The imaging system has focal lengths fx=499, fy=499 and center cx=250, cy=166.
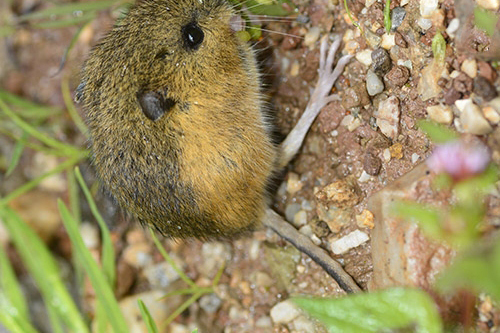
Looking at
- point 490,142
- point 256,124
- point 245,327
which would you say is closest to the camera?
point 490,142

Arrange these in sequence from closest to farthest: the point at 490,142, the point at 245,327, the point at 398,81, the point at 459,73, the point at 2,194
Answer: the point at 490,142, the point at 459,73, the point at 398,81, the point at 245,327, the point at 2,194

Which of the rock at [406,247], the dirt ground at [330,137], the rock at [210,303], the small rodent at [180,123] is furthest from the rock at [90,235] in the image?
the rock at [406,247]

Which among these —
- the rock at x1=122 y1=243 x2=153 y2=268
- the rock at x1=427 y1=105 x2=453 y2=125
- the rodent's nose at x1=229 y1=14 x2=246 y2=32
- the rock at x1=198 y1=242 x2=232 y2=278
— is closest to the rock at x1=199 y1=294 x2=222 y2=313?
the rock at x1=198 y1=242 x2=232 y2=278

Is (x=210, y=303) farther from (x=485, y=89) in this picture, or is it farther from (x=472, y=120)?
(x=485, y=89)

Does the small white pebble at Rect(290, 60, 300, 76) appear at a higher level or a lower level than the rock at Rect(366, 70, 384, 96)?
lower

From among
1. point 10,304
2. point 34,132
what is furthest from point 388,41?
point 10,304

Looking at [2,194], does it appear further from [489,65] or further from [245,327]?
[489,65]

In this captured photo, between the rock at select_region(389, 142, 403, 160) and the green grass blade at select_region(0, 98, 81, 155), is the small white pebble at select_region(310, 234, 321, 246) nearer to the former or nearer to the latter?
the rock at select_region(389, 142, 403, 160)

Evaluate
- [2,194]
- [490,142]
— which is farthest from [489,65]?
[2,194]
